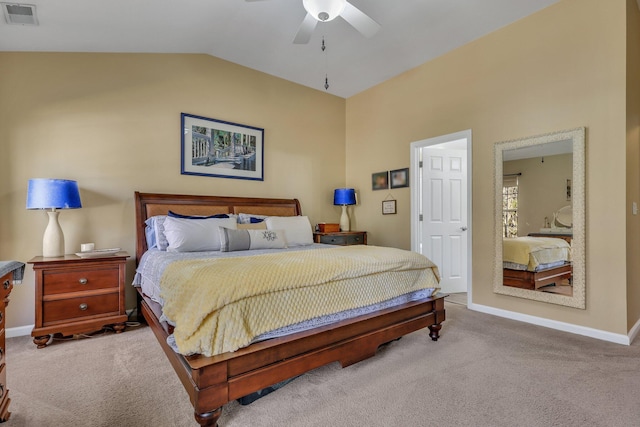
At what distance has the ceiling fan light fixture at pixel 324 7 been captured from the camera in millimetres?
2209

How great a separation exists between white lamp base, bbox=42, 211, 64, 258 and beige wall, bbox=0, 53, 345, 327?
26cm

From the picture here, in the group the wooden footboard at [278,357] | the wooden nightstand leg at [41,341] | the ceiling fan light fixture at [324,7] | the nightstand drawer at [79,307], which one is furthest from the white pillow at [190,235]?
the ceiling fan light fixture at [324,7]

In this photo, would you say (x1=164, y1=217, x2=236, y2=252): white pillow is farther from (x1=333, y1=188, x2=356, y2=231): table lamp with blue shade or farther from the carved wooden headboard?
(x1=333, y1=188, x2=356, y2=231): table lamp with blue shade

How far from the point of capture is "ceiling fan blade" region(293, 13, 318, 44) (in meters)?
2.44

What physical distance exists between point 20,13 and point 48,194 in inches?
→ 56.0

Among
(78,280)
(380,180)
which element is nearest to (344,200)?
(380,180)

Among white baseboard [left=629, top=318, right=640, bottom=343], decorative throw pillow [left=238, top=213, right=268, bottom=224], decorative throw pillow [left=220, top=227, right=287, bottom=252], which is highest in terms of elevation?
decorative throw pillow [left=238, top=213, right=268, bottom=224]

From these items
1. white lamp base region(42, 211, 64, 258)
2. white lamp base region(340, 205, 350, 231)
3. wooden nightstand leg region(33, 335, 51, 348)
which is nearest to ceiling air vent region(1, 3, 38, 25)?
white lamp base region(42, 211, 64, 258)

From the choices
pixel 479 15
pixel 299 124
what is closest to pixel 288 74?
pixel 299 124

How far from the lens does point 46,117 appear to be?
2979 mm

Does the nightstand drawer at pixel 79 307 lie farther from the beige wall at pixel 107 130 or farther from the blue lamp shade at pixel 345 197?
the blue lamp shade at pixel 345 197

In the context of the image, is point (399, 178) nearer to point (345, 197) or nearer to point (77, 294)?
point (345, 197)

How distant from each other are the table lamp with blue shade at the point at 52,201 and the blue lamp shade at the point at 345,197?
327 cm

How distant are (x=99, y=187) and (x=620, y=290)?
16.5ft
